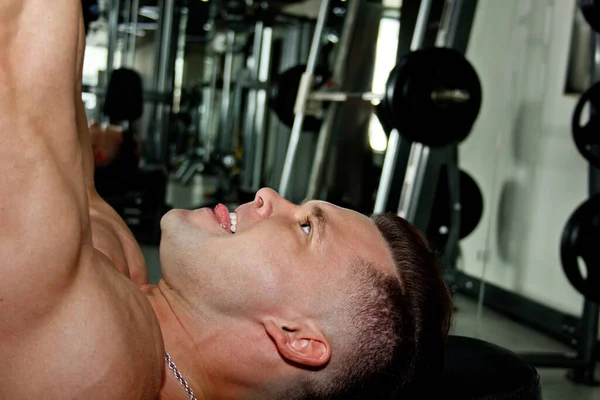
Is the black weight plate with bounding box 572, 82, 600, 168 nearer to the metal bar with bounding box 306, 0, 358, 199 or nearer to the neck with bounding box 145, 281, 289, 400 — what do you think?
the metal bar with bounding box 306, 0, 358, 199

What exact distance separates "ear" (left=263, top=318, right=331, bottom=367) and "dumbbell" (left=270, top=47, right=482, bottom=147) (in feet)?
4.10

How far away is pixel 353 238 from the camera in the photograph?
1219 mm

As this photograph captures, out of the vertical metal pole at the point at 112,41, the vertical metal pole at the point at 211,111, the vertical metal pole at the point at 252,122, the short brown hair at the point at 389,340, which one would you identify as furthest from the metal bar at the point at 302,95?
the vertical metal pole at the point at 211,111

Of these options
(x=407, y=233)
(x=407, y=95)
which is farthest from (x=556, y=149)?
(x=407, y=233)

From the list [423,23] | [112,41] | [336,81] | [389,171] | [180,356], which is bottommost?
[180,356]

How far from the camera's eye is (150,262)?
3742 mm

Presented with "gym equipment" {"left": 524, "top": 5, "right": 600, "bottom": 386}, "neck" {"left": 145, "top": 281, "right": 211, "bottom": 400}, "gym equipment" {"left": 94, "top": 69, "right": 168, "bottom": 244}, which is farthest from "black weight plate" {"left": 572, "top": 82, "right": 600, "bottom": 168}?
"gym equipment" {"left": 94, "top": 69, "right": 168, "bottom": 244}

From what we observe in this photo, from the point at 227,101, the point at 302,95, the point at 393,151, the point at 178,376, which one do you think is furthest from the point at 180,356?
the point at 227,101

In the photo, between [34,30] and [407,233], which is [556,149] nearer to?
[407,233]

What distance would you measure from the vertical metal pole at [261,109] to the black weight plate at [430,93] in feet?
13.6

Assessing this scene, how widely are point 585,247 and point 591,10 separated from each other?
2.85 feet

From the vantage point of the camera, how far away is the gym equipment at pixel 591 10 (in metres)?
2.30

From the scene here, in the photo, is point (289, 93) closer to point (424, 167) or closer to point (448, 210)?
point (448, 210)

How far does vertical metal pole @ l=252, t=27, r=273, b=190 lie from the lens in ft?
21.0
